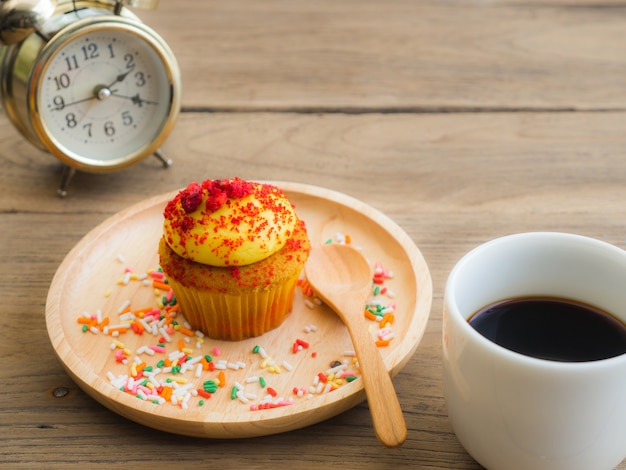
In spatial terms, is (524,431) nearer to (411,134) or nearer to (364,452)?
(364,452)

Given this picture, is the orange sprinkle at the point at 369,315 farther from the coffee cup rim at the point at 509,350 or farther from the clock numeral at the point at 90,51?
the clock numeral at the point at 90,51

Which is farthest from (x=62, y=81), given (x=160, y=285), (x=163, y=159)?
(x=160, y=285)

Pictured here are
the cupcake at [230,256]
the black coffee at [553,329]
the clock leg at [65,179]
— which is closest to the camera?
the black coffee at [553,329]

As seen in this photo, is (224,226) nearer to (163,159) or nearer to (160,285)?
(160,285)

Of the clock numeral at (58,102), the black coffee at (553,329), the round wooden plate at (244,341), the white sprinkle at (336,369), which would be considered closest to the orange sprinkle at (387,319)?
the round wooden plate at (244,341)

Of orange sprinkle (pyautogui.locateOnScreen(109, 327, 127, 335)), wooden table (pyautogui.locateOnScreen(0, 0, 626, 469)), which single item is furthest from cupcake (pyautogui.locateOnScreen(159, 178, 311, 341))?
wooden table (pyautogui.locateOnScreen(0, 0, 626, 469))

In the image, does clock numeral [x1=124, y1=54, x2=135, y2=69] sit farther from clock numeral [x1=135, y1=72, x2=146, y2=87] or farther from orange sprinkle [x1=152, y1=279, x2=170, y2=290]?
orange sprinkle [x1=152, y1=279, x2=170, y2=290]

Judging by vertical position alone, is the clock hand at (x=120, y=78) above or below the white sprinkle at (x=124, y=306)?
above
